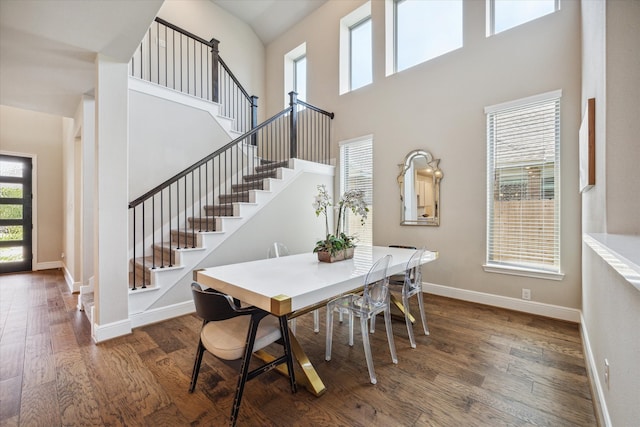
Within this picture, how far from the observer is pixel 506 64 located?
134 inches

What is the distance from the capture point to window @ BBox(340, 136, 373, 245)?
4.74m

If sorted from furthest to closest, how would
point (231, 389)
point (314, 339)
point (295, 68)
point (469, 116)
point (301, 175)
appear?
point (295, 68), point (301, 175), point (469, 116), point (314, 339), point (231, 389)

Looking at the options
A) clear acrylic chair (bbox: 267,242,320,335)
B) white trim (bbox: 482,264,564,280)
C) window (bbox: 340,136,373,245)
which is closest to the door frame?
clear acrylic chair (bbox: 267,242,320,335)

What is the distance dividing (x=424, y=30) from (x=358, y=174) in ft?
7.81

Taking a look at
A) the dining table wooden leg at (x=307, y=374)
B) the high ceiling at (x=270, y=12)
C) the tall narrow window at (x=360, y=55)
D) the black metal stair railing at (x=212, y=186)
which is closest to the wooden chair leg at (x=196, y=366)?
the dining table wooden leg at (x=307, y=374)

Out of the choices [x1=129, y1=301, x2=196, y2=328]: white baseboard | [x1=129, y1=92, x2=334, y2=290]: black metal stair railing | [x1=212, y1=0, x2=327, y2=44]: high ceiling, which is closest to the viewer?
[x1=129, y1=301, x2=196, y2=328]: white baseboard

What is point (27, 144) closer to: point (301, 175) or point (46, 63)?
point (46, 63)

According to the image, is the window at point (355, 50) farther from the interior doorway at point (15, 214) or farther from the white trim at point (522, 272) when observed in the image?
the interior doorway at point (15, 214)

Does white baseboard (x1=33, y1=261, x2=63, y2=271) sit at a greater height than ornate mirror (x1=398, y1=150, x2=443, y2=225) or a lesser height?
lesser

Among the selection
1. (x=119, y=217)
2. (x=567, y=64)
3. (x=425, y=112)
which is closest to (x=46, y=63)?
(x=119, y=217)

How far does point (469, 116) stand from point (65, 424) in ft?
15.2

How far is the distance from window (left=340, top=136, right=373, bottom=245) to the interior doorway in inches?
251

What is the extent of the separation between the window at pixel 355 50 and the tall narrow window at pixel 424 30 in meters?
0.59

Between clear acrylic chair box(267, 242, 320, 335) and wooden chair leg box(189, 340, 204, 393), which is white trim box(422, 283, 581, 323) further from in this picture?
wooden chair leg box(189, 340, 204, 393)
